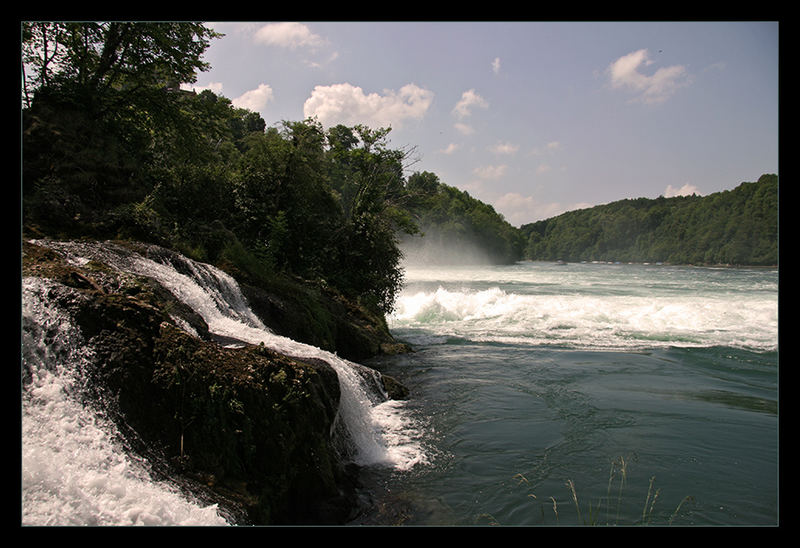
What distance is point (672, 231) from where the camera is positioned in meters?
119

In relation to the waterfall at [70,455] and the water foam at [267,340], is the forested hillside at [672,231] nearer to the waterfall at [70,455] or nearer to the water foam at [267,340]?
the water foam at [267,340]

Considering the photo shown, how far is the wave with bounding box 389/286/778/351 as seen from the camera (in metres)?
17.0

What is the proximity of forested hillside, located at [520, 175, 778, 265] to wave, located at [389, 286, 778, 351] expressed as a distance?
28659 millimetres

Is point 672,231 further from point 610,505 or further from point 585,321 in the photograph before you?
point 610,505

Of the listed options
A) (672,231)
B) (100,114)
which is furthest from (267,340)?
(672,231)

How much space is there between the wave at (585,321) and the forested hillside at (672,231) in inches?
1128

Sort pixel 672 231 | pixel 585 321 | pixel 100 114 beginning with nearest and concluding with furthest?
pixel 100 114, pixel 585 321, pixel 672 231

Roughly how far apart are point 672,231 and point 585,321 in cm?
11545

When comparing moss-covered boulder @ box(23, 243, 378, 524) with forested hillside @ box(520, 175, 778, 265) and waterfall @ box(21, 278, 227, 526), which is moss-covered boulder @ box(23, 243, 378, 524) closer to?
waterfall @ box(21, 278, 227, 526)

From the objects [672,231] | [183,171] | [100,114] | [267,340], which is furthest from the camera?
[672,231]

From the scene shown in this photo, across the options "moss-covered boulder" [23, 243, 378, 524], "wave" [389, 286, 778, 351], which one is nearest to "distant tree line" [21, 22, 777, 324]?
"moss-covered boulder" [23, 243, 378, 524]

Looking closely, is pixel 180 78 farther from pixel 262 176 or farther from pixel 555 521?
pixel 555 521

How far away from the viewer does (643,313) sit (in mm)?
22047
